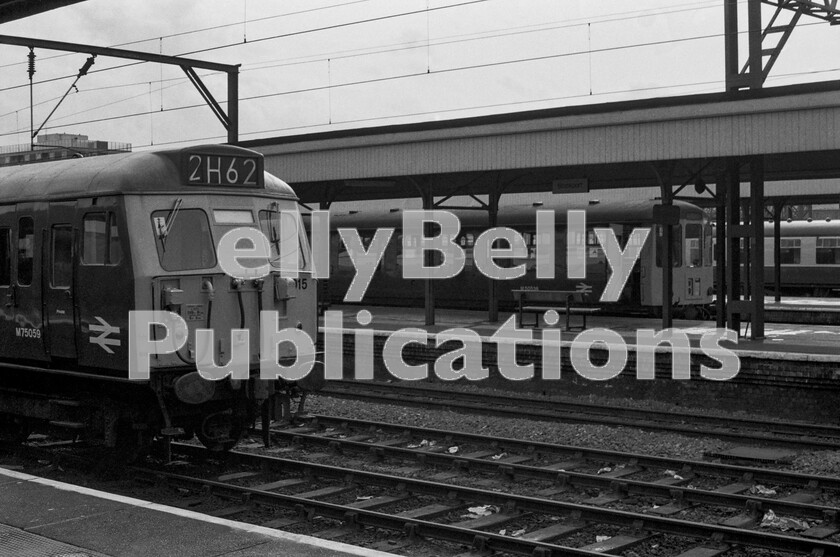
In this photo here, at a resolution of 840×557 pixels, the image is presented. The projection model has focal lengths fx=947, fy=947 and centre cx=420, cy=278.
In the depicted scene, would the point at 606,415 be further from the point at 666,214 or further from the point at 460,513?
the point at 460,513

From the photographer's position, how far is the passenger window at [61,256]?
31.6 ft

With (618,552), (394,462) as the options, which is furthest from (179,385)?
(618,552)

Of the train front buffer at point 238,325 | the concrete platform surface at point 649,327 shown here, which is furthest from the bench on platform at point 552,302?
the train front buffer at point 238,325

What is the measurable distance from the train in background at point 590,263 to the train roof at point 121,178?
1376cm

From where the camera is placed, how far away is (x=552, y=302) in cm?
2320

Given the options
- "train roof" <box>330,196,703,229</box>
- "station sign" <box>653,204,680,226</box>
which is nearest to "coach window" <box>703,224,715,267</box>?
"train roof" <box>330,196,703,229</box>

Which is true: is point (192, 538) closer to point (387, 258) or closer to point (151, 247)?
point (151, 247)

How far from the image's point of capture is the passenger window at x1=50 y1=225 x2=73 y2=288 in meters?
9.64

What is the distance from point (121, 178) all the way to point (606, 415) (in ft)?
25.5

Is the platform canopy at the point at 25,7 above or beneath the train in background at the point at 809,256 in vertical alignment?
above

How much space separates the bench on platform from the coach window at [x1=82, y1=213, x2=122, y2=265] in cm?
1164

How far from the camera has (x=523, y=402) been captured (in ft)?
48.1

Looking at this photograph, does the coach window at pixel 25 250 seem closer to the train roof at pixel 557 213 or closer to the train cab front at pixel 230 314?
the train cab front at pixel 230 314

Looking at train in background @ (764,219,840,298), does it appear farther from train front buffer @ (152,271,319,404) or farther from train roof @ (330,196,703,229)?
train front buffer @ (152,271,319,404)
